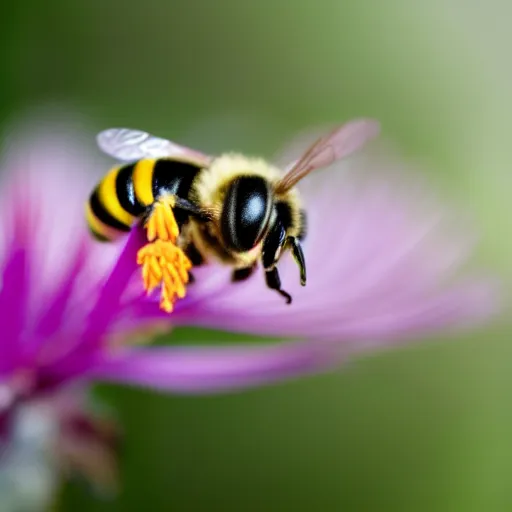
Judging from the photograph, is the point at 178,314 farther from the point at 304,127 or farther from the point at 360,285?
the point at 304,127

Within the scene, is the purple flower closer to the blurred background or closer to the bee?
the bee

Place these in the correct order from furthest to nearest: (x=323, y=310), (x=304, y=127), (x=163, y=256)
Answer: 1. (x=304, y=127)
2. (x=323, y=310)
3. (x=163, y=256)

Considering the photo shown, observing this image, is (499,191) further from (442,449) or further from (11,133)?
(11,133)

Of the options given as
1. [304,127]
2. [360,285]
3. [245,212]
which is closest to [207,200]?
[245,212]

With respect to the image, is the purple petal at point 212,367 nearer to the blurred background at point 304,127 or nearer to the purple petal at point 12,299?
the purple petal at point 12,299

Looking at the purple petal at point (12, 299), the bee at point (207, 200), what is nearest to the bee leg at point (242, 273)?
the bee at point (207, 200)

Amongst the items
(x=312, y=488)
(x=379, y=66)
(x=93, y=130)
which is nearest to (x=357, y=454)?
(x=312, y=488)
